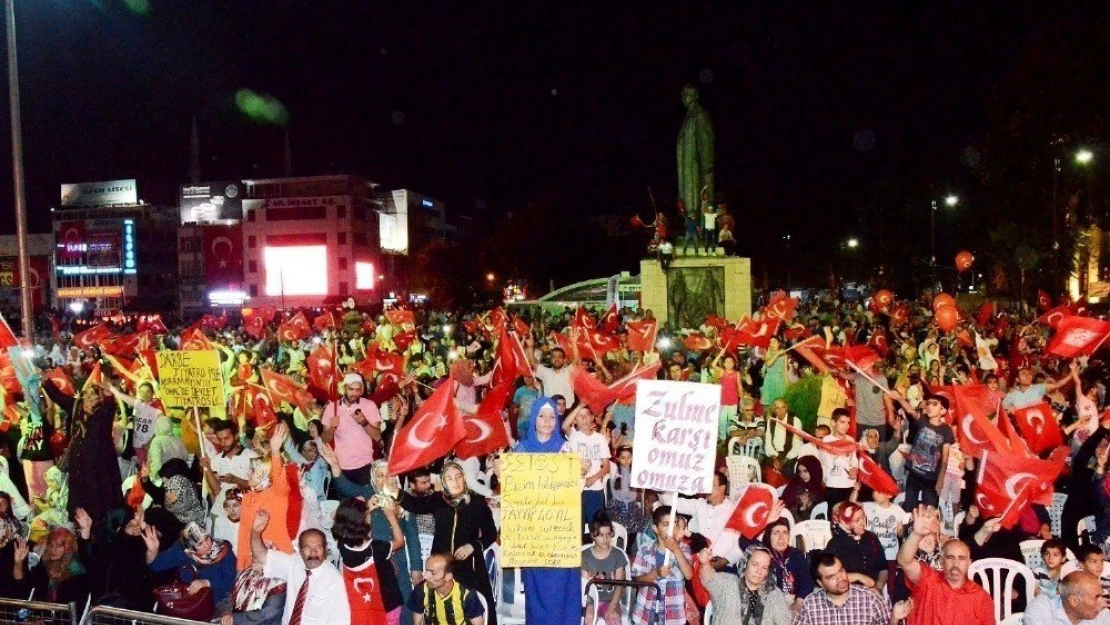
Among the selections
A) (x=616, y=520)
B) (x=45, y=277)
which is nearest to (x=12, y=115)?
(x=616, y=520)

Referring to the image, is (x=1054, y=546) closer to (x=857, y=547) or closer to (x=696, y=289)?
(x=857, y=547)

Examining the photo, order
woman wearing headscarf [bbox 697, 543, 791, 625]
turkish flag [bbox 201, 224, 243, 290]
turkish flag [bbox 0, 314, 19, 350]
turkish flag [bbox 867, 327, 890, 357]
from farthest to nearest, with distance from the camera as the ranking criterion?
turkish flag [bbox 201, 224, 243, 290]
turkish flag [bbox 867, 327, 890, 357]
turkish flag [bbox 0, 314, 19, 350]
woman wearing headscarf [bbox 697, 543, 791, 625]

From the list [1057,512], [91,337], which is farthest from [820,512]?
[91,337]

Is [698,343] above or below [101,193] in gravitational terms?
below

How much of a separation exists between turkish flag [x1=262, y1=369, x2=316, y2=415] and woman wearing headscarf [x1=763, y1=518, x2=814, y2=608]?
21.5 ft

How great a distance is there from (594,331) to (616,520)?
9168mm

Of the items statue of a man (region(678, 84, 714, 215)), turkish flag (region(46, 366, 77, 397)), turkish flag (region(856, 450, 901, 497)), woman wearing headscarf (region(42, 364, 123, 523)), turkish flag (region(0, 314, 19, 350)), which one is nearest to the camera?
turkish flag (region(856, 450, 901, 497))

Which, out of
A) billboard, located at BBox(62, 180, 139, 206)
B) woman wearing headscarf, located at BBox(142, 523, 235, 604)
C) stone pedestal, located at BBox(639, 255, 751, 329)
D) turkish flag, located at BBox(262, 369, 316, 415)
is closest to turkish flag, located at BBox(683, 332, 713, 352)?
stone pedestal, located at BBox(639, 255, 751, 329)

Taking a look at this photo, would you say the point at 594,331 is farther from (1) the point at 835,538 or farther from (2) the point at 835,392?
(1) the point at 835,538

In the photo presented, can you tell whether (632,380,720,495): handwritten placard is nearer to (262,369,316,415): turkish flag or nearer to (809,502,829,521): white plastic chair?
(809,502,829,521): white plastic chair

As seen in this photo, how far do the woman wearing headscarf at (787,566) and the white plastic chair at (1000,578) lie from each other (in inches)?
40.6

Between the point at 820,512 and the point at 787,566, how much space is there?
4.67 ft

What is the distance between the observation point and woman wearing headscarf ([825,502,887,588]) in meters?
6.21

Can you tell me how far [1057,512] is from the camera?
8.08 metres
